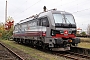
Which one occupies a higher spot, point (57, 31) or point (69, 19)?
point (69, 19)

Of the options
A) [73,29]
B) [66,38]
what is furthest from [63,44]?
[73,29]

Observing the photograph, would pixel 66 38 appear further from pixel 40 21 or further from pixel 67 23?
pixel 40 21

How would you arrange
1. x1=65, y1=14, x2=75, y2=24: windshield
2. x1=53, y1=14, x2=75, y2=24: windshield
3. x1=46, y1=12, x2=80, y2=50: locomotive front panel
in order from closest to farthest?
x1=46, y1=12, x2=80, y2=50: locomotive front panel < x1=53, y1=14, x2=75, y2=24: windshield < x1=65, y1=14, x2=75, y2=24: windshield

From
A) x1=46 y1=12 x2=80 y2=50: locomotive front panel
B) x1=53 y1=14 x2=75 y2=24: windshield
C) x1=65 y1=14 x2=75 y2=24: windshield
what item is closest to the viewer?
x1=46 y1=12 x2=80 y2=50: locomotive front panel

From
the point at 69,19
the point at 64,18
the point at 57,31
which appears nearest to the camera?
the point at 57,31

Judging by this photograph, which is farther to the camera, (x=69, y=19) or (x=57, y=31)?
(x=69, y=19)

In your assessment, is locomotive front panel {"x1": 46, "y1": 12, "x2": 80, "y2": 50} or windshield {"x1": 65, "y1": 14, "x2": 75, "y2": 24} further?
windshield {"x1": 65, "y1": 14, "x2": 75, "y2": 24}

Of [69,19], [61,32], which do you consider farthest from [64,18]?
[61,32]

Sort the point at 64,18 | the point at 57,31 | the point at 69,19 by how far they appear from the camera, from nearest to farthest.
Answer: the point at 57,31 → the point at 64,18 → the point at 69,19

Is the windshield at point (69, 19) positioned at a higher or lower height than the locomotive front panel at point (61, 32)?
higher

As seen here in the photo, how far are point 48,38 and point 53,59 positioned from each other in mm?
3389

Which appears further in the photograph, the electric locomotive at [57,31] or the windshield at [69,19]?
the windshield at [69,19]

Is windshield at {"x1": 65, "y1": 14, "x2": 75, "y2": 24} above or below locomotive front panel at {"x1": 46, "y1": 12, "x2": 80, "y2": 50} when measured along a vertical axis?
above

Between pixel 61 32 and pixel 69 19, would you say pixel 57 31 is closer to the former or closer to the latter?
pixel 61 32
